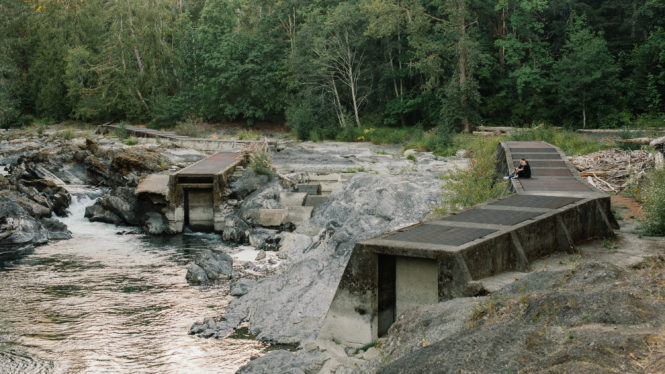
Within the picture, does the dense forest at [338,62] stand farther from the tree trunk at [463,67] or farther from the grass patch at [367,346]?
the grass patch at [367,346]

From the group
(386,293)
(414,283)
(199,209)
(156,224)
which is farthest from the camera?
(199,209)

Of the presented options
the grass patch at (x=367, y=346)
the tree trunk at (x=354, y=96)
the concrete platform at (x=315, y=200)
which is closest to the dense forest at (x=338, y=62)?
the tree trunk at (x=354, y=96)

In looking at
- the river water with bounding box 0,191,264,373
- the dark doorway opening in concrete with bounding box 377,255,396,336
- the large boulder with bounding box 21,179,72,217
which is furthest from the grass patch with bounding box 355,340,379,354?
the large boulder with bounding box 21,179,72,217

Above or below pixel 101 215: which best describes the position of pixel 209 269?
below

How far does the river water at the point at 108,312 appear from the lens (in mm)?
9938

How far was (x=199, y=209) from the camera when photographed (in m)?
21.7

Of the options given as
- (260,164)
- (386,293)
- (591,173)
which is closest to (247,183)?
(260,164)

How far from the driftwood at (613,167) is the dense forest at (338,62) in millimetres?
14846

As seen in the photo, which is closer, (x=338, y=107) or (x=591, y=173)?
(x=591, y=173)

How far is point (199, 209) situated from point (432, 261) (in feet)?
48.8

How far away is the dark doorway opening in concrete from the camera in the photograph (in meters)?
8.20

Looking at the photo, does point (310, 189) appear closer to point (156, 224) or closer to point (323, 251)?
point (156, 224)

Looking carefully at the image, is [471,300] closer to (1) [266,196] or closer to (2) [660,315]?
(2) [660,315]

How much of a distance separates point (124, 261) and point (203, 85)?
3851 cm
